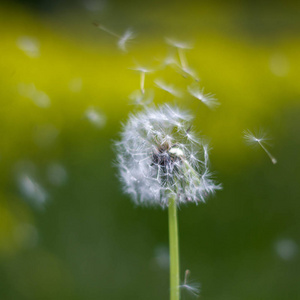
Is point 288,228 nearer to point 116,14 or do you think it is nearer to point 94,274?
point 94,274

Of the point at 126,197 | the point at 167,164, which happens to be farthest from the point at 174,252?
the point at 126,197

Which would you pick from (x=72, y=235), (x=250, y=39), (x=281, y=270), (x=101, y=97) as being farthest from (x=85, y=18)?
(x=281, y=270)

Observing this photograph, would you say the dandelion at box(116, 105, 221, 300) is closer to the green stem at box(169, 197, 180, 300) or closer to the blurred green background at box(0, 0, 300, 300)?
the green stem at box(169, 197, 180, 300)

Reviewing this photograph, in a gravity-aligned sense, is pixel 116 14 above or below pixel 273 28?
above

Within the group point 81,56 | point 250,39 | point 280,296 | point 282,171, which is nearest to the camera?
point 280,296

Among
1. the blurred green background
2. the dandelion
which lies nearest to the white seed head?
the dandelion

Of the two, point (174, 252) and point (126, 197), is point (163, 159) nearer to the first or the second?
point (174, 252)

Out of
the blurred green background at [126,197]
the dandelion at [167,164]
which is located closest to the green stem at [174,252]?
the dandelion at [167,164]
